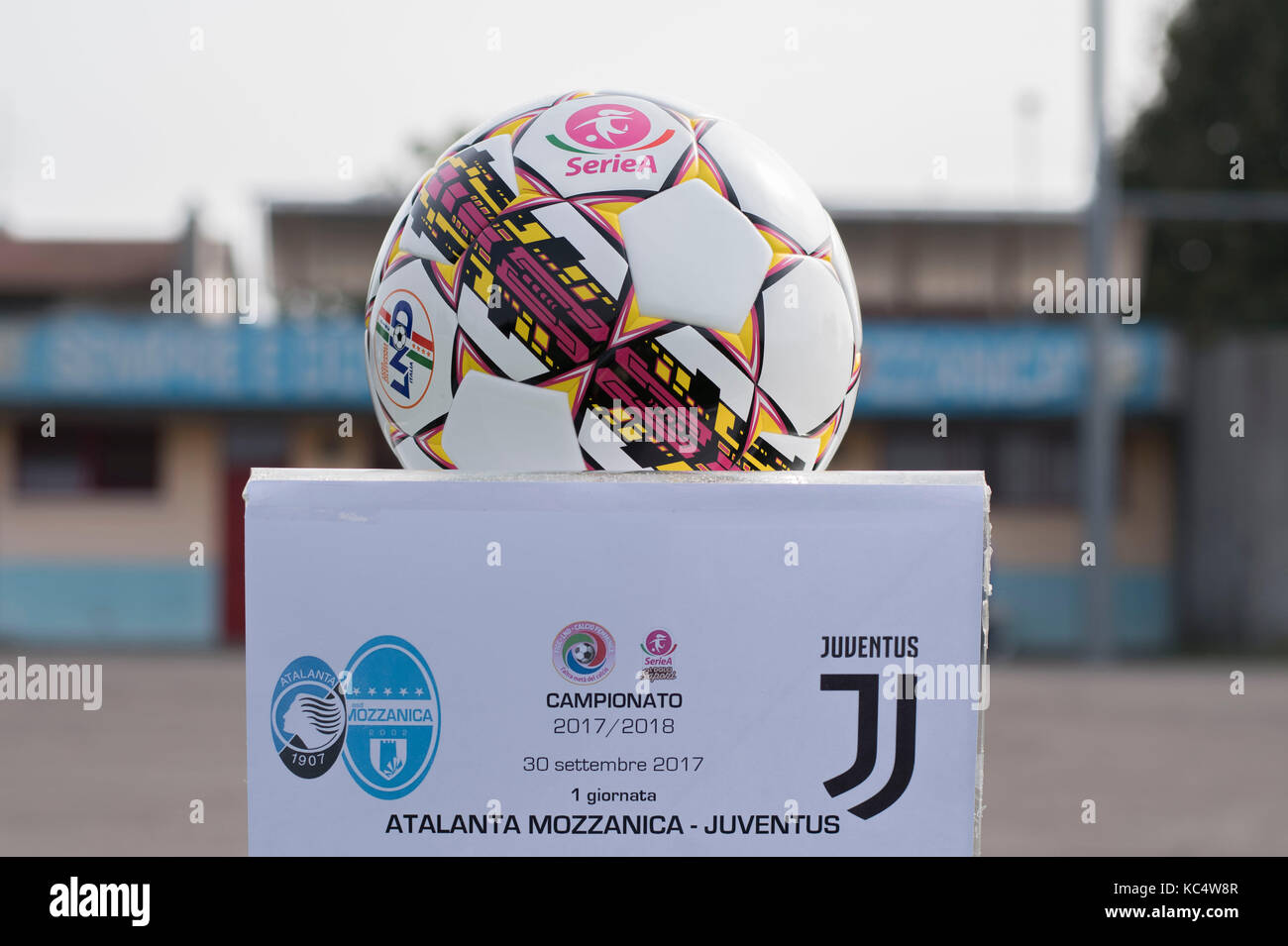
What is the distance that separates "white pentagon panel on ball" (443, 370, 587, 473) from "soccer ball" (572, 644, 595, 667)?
1.01 feet

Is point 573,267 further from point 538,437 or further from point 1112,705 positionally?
point 1112,705

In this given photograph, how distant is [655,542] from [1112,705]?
39.3ft

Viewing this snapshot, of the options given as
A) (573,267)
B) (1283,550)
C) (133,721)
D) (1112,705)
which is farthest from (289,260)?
(573,267)

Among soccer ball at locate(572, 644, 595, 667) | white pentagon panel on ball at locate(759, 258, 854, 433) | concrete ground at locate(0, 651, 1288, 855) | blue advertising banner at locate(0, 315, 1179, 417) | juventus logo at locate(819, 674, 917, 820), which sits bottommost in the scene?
concrete ground at locate(0, 651, 1288, 855)

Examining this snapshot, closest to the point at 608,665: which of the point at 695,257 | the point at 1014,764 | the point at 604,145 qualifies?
the point at 695,257

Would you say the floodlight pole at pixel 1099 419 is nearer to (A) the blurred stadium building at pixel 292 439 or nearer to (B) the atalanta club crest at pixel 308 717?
(A) the blurred stadium building at pixel 292 439

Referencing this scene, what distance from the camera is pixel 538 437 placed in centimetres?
197

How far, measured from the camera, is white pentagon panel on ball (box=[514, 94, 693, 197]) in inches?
79.0

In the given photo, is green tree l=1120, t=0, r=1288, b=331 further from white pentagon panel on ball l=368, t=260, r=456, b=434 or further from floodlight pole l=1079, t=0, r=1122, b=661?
white pentagon panel on ball l=368, t=260, r=456, b=434

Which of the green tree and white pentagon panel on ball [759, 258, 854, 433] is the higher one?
the green tree

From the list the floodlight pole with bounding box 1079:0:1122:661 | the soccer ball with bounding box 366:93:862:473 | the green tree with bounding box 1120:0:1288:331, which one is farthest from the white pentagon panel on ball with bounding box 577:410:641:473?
the green tree with bounding box 1120:0:1288:331

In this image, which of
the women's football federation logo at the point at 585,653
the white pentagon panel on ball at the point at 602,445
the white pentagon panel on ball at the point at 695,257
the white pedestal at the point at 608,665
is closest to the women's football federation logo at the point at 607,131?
the white pentagon panel on ball at the point at 695,257

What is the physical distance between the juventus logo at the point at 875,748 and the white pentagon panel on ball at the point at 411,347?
30.1 inches

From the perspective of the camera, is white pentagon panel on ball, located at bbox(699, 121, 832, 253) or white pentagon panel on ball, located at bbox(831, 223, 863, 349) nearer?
white pentagon panel on ball, located at bbox(699, 121, 832, 253)
